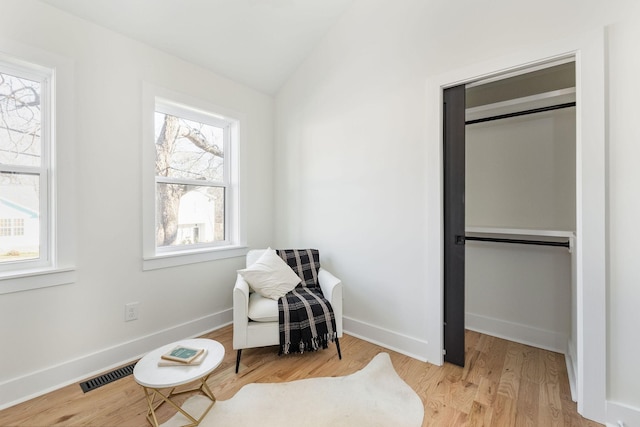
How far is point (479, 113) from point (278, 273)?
2364 millimetres

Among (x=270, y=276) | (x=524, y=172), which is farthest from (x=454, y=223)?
(x=270, y=276)

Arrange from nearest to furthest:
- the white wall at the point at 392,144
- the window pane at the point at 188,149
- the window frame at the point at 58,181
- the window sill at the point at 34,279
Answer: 1. the white wall at the point at 392,144
2. the window sill at the point at 34,279
3. the window frame at the point at 58,181
4. the window pane at the point at 188,149

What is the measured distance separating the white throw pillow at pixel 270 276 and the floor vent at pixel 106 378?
1031 millimetres

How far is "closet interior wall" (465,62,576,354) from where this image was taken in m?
2.38

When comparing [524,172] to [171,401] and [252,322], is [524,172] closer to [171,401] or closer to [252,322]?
[252,322]

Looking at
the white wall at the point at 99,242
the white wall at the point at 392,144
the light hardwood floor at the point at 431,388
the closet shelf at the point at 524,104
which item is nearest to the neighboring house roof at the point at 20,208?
the white wall at the point at 99,242

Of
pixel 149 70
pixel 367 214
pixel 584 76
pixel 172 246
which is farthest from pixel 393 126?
pixel 172 246

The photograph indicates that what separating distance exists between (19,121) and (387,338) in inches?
123

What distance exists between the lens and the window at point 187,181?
2395 mm

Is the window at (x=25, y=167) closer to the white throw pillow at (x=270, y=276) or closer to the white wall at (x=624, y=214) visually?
the white throw pillow at (x=270, y=276)

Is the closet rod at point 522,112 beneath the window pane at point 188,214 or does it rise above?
above

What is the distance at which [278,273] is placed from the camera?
2.49 meters

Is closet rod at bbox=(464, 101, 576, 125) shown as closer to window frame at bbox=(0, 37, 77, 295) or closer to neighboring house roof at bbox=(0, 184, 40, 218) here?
window frame at bbox=(0, 37, 77, 295)

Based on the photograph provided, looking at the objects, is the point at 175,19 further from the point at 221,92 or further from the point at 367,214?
the point at 367,214
